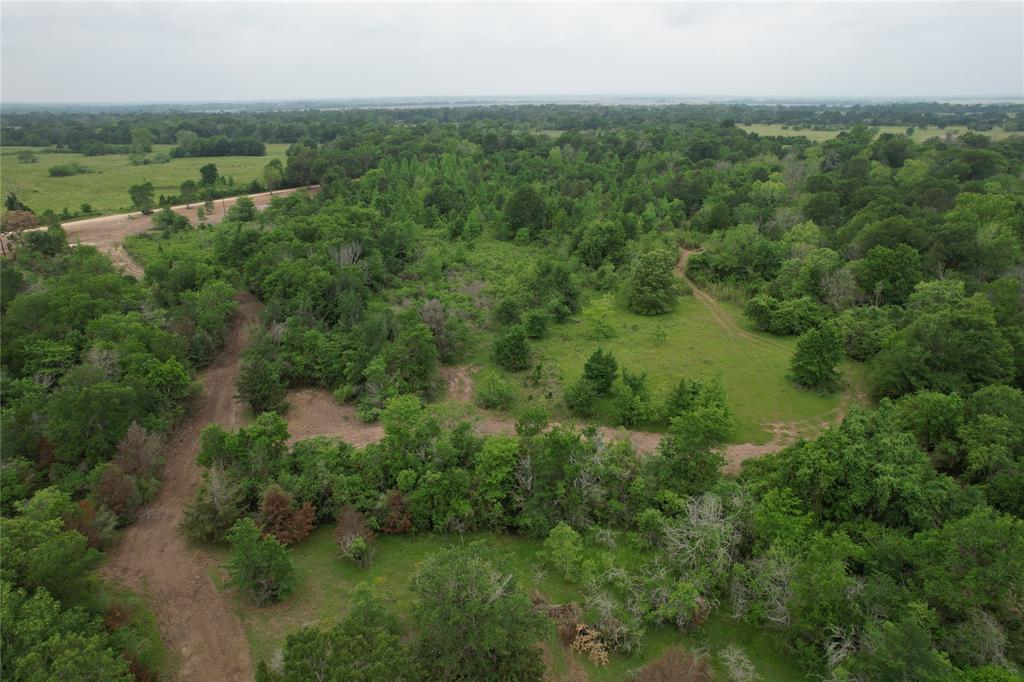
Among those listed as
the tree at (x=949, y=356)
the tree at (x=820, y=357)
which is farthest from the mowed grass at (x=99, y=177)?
the tree at (x=949, y=356)

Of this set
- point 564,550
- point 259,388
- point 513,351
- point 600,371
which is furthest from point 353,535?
point 513,351

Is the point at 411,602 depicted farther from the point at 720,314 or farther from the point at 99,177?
the point at 99,177

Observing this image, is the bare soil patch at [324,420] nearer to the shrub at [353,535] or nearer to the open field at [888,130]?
the shrub at [353,535]

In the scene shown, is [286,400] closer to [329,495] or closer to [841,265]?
[329,495]

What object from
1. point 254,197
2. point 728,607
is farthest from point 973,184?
point 254,197

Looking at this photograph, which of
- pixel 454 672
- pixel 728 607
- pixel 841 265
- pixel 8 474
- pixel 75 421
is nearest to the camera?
pixel 454 672

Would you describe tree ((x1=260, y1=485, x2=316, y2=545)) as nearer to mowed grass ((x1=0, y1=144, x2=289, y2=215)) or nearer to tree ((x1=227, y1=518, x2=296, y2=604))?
Result: tree ((x1=227, y1=518, x2=296, y2=604))

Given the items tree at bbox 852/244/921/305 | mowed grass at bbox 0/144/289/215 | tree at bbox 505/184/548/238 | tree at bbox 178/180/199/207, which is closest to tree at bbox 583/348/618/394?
tree at bbox 852/244/921/305
